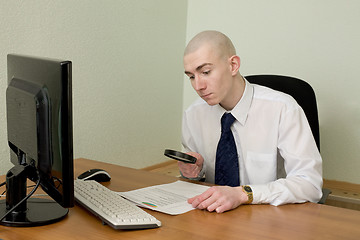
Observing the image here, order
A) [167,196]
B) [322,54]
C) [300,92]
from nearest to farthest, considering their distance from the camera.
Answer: [167,196]
[300,92]
[322,54]

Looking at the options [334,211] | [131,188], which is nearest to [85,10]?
[131,188]

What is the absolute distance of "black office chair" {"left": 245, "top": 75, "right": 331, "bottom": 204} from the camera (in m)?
1.84

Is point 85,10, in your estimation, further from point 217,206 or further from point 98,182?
point 217,206

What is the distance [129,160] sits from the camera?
274 cm

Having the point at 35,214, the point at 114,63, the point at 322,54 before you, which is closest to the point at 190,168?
the point at 35,214

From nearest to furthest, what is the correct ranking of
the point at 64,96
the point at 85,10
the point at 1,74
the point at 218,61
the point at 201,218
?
the point at 64,96
the point at 201,218
the point at 218,61
the point at 1,74
the point at 85,10

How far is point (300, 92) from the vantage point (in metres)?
1.87

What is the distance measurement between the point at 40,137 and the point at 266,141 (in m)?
0.94

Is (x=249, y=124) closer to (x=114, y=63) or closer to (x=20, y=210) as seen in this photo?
(x=20, y=210)

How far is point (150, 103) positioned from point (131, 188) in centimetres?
155

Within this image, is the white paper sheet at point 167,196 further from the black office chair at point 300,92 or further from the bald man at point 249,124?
the black office chair at point 300,92

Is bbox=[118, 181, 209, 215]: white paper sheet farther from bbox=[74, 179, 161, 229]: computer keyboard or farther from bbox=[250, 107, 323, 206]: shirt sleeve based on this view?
bbox=[250, 107, 323, 206]: shirt sleeve

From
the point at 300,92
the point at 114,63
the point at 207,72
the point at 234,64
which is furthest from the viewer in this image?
the point at 114,63

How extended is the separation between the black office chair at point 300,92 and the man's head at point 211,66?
1.14 ft
